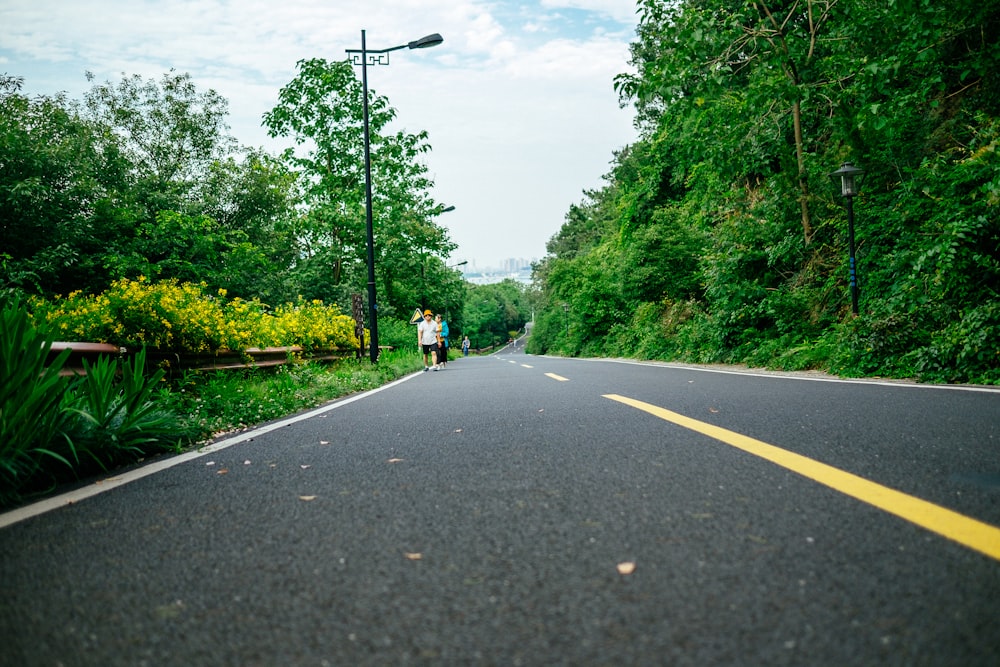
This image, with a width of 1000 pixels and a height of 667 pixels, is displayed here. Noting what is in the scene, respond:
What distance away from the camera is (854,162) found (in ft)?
44.2

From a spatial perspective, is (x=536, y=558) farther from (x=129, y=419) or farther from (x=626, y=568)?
(x=129, y=419)

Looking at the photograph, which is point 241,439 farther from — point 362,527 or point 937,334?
point 937,334

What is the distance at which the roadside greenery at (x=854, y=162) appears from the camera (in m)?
9.76

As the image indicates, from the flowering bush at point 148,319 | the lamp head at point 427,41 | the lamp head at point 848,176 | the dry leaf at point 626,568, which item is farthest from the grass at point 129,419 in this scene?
the lamp head at point 427,41

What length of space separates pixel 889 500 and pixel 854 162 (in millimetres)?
12873

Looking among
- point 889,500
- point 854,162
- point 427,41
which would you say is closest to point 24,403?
point 889,500

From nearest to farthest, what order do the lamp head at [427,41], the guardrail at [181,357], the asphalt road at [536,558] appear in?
1. the asphalt road at [536,558]
2. the guardrail at [181,357]
3. the lamp head at [427,41]

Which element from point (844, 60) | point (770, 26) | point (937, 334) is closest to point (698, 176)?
point (770, 26)

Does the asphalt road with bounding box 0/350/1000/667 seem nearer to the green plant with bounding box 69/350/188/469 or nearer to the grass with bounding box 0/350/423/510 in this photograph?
the grass with bounding box 0/350/423/510

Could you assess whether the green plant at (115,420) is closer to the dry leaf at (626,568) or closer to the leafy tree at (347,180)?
the dry leaf at (626,568)

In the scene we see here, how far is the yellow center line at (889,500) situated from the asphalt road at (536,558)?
16 millimetres

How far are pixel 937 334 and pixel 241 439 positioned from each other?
9291mm

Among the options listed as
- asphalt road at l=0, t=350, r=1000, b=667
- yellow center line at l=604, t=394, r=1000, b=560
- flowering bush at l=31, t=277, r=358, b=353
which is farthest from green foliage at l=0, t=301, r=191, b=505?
yellow center line at l=604, t=394, r=1000, b=560

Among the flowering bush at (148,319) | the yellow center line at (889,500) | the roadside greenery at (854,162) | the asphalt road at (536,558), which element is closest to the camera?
the asphalt road at (536,558)
